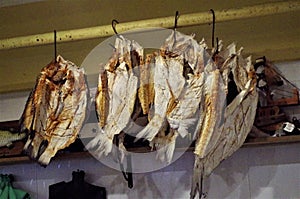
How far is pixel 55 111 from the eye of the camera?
64.9 inches

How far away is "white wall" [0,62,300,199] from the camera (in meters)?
1.82

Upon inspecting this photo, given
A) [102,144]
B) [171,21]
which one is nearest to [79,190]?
→ [102,144]

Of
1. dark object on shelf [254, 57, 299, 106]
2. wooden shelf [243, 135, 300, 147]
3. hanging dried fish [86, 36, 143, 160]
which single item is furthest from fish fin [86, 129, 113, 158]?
dark object on shelf [254, 57, 299, 106]

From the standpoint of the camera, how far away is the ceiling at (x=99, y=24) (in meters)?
1.89

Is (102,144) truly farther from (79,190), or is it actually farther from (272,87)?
(272,87)

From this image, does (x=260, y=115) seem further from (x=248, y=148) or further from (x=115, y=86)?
(x=115, y=86)

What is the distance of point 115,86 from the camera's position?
158cm

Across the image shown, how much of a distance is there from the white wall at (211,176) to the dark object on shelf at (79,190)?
39 mm

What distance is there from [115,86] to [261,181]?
0.69 metres

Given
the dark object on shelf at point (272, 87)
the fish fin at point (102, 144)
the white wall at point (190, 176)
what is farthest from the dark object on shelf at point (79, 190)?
the dark object on shelf at point (272, 87)

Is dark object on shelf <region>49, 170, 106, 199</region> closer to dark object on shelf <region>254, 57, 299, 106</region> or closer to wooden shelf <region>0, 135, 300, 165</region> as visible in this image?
wooden shelf <region>0, 135, 300, 165</region>

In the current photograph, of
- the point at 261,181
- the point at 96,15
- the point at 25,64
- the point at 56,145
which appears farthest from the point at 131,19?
the point at 261,181

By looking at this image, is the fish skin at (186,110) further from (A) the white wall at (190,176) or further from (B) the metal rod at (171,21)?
(A) the white wall at (190,176)

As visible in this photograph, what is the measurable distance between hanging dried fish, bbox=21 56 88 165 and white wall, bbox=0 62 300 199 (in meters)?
0.37
